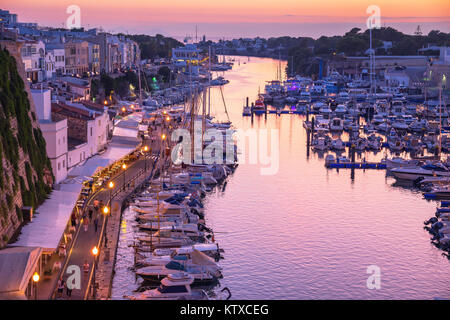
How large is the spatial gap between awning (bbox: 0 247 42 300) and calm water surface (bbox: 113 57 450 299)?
106 inches

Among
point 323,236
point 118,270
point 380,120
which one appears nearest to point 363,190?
point 323,236

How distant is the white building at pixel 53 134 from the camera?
19.6 metres

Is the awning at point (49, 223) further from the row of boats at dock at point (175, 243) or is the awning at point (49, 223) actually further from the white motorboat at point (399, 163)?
the white motorboat at point (399, 163)

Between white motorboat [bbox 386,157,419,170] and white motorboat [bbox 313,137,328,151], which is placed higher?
white motorboat [bbox 313,137,328,151]

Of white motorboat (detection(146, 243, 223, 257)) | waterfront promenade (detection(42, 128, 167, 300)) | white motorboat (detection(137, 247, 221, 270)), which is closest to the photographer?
waterfront promenade (detection(42, 128, 167, 300))

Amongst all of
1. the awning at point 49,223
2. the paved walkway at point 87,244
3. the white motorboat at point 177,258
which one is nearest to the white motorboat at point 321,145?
the paved walkway at point 87,244

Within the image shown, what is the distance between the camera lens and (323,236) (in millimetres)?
19203

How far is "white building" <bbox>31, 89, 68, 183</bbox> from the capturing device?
1964cm

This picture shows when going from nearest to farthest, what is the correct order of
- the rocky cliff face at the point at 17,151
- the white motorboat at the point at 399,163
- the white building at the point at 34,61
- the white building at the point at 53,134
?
the rocky cliff face at the point at 17,151 < the white building at the point at 53,134 < the white motorboat at the point at 399,163 < the white building at the point at 34,61

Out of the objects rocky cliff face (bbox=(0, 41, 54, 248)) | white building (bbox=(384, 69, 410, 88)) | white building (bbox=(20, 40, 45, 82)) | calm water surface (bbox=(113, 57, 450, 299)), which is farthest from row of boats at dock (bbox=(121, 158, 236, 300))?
white building (bbox=(384, 69, 410, 88))

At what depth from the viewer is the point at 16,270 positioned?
35.7 ft

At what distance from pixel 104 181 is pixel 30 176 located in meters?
6.97

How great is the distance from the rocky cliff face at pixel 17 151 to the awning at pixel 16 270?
2.48ft

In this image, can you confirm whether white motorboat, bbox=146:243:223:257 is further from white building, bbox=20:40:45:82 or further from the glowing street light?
white building, bbox=20:40:45:82
